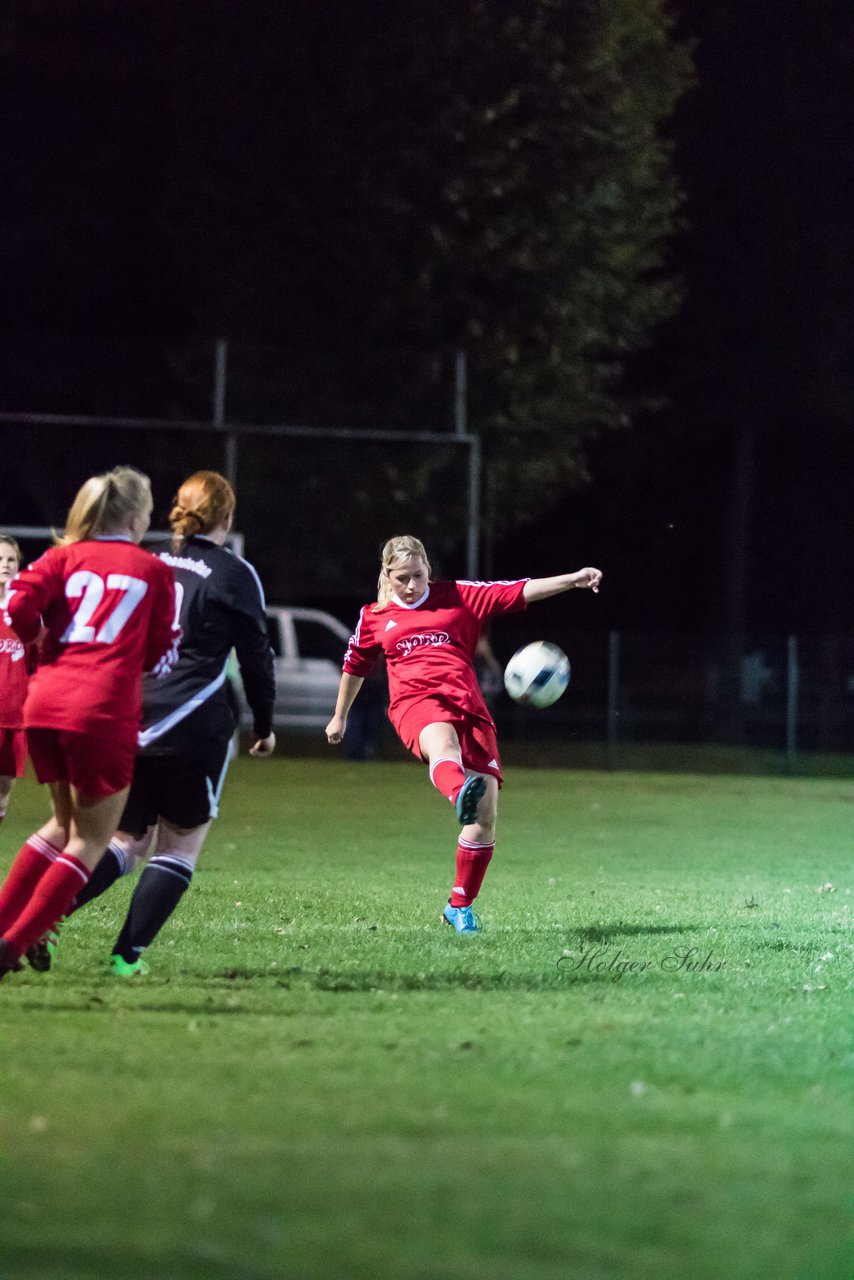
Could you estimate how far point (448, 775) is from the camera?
8.27m

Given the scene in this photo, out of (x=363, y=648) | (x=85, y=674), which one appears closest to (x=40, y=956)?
(x=85, y=674)

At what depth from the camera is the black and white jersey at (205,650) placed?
22.5 feet

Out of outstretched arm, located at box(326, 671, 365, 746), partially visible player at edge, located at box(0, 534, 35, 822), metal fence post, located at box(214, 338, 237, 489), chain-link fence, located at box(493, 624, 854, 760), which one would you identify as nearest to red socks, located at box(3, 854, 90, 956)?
outstretched arm, located at box(326, 671, 365, 746)

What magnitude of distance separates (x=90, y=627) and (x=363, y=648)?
285 cm

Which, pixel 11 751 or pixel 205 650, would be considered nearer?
pixel 205 650

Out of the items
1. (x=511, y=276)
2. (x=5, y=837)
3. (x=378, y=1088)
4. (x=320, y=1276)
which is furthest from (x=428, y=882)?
(x=511, y=276)

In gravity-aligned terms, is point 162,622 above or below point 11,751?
above

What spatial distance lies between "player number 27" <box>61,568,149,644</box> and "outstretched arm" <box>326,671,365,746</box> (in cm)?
240

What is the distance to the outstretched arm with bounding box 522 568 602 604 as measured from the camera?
27.1 ft

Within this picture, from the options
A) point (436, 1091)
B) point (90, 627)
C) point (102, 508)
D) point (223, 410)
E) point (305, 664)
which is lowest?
point (305, 664)

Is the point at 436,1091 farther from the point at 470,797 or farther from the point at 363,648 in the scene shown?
the point at 363,648

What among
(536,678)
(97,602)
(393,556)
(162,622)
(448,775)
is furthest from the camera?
(536,678)

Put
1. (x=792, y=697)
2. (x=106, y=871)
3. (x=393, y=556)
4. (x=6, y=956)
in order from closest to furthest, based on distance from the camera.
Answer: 1. (x=6, y=956)
2. (x=106, y=871)
3. (x=393, y=556)
4. (x=792, y=697)
